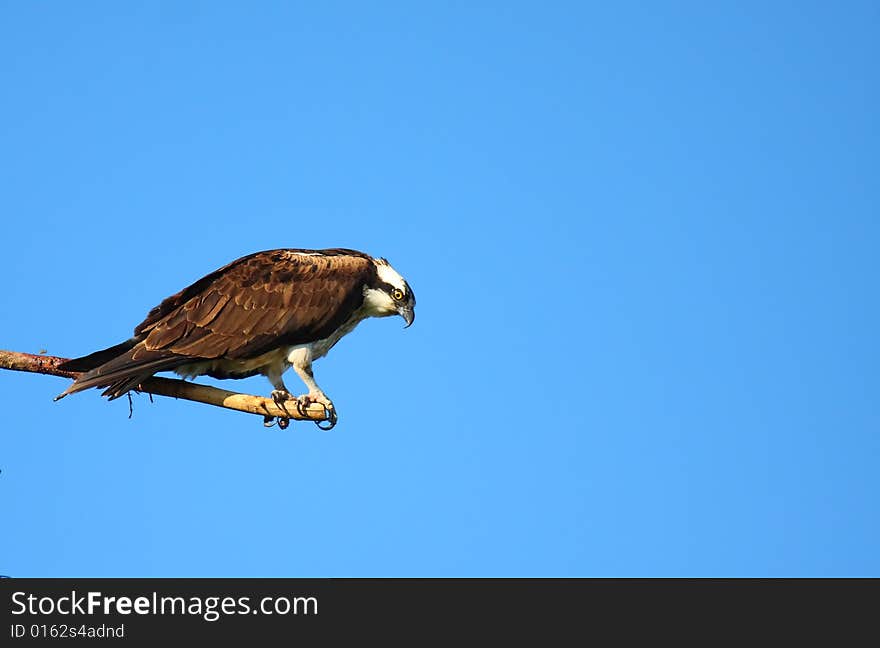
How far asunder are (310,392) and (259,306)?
1070mm

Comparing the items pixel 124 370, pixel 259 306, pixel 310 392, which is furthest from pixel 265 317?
pixel 124 370

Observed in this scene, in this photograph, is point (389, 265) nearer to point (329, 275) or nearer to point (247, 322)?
point (329, 275)

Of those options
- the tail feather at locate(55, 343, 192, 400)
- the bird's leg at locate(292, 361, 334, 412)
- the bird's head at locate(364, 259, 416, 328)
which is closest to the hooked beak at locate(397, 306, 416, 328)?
the bird's head at locate(364, 259, 416, 328)

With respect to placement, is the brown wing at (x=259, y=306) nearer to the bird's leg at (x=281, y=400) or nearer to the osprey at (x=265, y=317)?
the osprey at (x=265, y=317)

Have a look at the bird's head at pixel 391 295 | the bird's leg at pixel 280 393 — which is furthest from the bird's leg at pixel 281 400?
the bird's head at pixel 391 295

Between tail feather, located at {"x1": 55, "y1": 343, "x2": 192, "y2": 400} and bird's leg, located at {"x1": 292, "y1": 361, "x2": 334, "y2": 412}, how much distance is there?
3.91 ft

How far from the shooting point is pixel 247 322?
1423 centimetres

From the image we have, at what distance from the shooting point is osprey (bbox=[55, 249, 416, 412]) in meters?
13.7

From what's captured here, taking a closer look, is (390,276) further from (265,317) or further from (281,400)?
(281,400)
